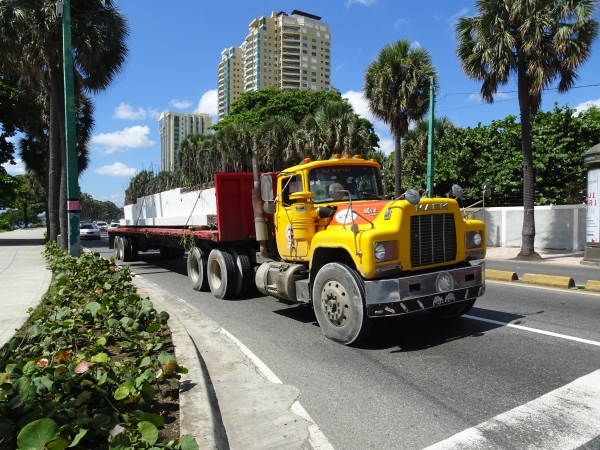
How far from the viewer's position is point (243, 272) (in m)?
9.10

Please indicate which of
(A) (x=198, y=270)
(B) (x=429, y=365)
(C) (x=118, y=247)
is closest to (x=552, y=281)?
(B) (x=429, y=365)

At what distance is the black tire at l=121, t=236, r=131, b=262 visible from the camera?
17016 millimetres

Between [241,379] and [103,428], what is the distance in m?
2.02

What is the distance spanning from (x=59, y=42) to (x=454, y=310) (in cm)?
1599

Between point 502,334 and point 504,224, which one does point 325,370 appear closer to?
point 502,334

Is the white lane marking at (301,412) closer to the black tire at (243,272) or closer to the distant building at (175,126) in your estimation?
the black tire at (243,272)

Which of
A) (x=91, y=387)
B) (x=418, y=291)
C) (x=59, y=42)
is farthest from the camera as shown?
(x=59, y=42)

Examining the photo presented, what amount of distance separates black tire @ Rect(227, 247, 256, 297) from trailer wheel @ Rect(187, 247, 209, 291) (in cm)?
116

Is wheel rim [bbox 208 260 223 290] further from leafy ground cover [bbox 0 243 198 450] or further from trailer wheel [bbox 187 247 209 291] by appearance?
leafy ground cover [bbox 0 243 198 450]

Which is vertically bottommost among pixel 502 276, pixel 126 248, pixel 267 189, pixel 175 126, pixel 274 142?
pixel 502 276

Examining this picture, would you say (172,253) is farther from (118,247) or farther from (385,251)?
(385,251)

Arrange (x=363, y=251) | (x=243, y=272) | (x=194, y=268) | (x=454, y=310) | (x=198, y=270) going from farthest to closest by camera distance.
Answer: (x=194, y=268) < (x=198, y=270) < (x=243, y=272) < (x=454, y=310) < (x=363, y=251)

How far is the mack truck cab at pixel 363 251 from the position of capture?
544 cm

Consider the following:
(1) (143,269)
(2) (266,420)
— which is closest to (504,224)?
(1) (143,269)
